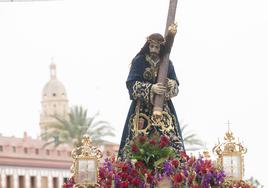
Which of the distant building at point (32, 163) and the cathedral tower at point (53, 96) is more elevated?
the cathedral tower at point (53, 96)

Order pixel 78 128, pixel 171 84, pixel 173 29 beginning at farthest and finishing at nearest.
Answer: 1. pixel 78 128
2. pixel 171 84
3. pixel 173 29

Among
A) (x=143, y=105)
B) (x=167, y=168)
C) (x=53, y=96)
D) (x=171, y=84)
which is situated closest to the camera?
(x=167, y=168)

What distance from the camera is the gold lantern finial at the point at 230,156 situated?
1955 cm

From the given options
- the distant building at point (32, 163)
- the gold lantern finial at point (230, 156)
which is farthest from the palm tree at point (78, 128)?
the gold lantern finial at point (230, 156)

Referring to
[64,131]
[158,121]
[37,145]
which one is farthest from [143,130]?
[37,145]

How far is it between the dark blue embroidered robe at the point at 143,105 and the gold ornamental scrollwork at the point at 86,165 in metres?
0.34

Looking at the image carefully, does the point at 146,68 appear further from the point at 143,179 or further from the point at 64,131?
the point at 64,131

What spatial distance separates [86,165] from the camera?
19.3m

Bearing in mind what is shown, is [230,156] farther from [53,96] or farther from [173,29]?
[53,96]

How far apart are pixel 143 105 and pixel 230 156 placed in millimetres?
1280

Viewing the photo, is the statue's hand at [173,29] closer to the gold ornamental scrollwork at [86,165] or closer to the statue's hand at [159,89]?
the statue's hand at [159,89]

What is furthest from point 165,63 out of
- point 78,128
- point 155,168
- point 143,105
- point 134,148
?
point 78,128

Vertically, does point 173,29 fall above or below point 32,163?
below

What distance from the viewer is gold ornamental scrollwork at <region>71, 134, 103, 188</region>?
19109 mm
